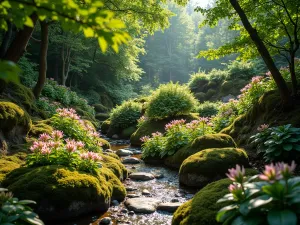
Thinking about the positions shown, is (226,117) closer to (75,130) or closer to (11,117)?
(75,130)

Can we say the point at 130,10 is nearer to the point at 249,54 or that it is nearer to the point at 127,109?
the point at 249,54

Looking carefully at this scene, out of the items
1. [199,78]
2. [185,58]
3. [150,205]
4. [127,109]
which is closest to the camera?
[150,205]

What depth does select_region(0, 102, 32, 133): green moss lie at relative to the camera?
6.31 metres

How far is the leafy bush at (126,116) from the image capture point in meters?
16.2

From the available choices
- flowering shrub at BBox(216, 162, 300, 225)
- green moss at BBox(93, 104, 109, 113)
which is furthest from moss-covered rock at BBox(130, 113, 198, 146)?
green moss at BBox(93, 104, 109, 113)

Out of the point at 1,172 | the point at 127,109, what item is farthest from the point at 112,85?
the point at 1,172

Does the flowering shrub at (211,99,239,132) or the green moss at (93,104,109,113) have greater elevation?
the green moss at (93,104,109,113)

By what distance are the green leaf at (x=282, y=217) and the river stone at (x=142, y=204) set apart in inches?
131

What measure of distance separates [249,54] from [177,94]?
515 centimetres

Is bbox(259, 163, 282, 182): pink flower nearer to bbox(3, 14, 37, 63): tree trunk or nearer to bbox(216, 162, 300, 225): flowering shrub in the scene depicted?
bbox(216, 162, 300, 225): flowering shrub

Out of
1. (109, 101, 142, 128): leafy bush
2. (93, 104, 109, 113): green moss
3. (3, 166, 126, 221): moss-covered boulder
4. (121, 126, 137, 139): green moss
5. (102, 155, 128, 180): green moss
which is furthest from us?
(93, 104, 109, 113): green moss

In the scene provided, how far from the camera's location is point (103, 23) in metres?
1.51

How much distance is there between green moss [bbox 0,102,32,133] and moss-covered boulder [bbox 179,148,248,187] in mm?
4158

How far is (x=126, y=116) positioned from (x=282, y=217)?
48.6ft
